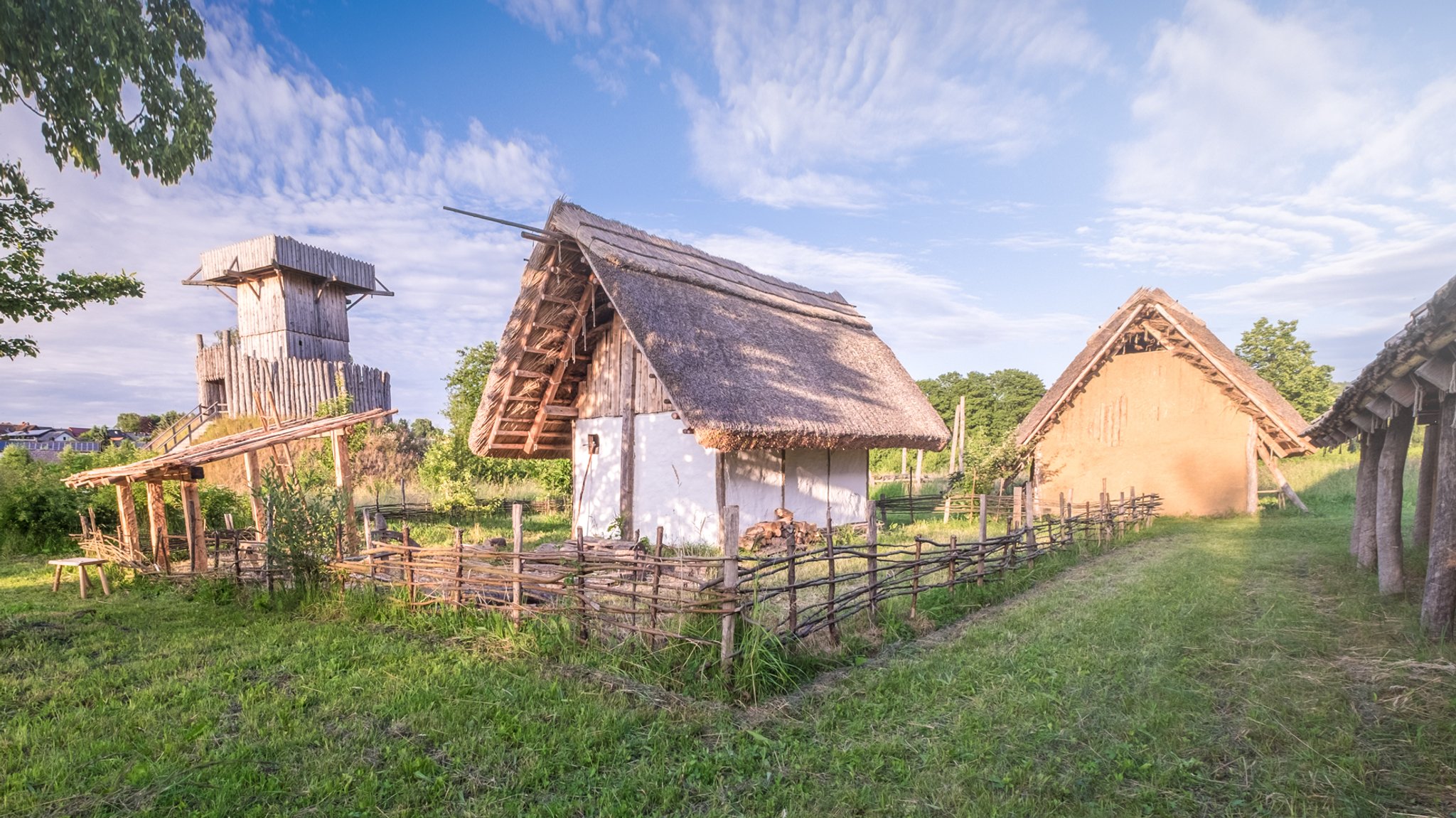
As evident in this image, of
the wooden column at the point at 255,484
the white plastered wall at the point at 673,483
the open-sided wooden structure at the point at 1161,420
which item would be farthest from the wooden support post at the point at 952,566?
the open-sided wooden structure at the point at 1161,420

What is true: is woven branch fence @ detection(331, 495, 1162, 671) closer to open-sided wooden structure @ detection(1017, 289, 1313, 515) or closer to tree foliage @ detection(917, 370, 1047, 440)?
open-sided wooden structure @ detection(1017, 289, 1313, 515)

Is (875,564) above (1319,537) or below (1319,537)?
above

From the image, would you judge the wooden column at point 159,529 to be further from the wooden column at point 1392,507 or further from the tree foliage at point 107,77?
the wooden column at point 1392,507

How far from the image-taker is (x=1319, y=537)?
11.6 metres

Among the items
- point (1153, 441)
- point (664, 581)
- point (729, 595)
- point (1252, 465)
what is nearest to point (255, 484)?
point (664, 581)

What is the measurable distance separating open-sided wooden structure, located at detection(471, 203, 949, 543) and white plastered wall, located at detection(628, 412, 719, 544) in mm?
27

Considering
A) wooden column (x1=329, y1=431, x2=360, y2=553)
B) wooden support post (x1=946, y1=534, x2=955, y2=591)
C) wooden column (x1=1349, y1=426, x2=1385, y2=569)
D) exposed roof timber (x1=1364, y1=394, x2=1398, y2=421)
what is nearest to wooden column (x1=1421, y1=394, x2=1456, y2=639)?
exposed roof timber (x1=1364, y1=394, x2=1398, y2=421)

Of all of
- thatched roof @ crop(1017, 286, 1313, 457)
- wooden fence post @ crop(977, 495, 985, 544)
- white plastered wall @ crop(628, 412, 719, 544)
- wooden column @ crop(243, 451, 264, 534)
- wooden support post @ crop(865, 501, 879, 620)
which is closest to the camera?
wooden support post @ crop(865, 501, 879, 620)

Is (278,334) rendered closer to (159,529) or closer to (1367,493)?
(159,529)

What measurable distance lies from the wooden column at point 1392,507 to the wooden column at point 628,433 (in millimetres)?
9496

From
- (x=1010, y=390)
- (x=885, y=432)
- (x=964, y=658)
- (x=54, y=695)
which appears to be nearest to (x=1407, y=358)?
(x=964, y=658)

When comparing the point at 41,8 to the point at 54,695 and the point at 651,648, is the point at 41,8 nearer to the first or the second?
the point at 54,695

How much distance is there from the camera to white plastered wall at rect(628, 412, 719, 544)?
37.4 feet

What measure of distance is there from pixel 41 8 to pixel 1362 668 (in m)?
9.53
